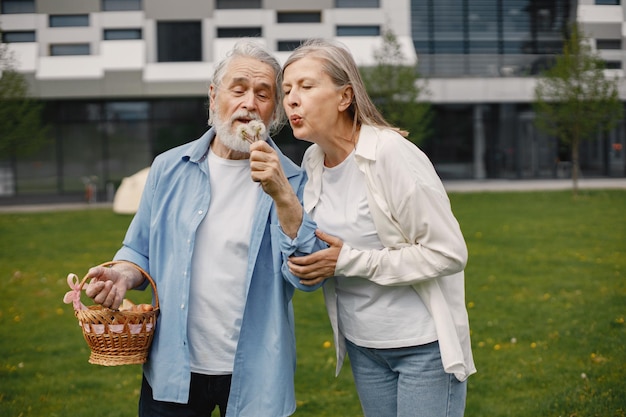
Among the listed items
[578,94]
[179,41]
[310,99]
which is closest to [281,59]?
[179,41]

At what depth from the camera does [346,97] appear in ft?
9.48

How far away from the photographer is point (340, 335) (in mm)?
3113

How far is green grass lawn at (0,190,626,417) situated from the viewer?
19.8 feet

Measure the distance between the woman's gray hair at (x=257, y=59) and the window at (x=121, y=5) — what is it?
29673mm

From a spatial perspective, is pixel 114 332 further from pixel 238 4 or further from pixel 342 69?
pixel 238 4

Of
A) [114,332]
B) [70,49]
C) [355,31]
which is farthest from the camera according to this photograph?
[355,31]

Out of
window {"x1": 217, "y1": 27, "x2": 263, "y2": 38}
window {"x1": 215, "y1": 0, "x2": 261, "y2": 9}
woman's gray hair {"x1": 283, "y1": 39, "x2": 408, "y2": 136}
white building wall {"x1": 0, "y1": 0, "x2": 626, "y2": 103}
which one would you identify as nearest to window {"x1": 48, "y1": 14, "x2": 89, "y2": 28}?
white building wall {"x1": 0, "y1": 0, "x2": 626, "y2": 103}

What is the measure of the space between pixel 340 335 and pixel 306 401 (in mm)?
3152

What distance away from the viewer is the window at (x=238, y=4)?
33.7 m

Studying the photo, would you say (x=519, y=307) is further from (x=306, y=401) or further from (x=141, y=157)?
(x=141, y=157)

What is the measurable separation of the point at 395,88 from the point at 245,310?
2697 cm

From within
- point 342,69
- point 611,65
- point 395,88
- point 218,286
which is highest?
point 611,65

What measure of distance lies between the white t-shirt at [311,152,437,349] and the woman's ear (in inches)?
7.2

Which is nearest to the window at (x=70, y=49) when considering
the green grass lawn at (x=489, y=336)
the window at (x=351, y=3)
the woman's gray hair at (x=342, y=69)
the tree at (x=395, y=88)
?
the window at (x=351, y=3)
